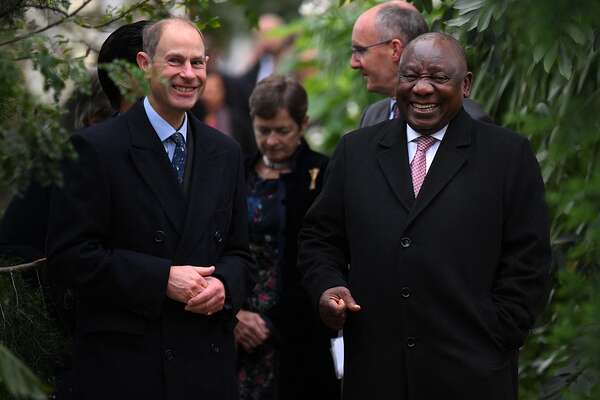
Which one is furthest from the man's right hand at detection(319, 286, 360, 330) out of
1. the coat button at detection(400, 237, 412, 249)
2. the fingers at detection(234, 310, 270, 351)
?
the fingers at detection(234, 310, 270, 351)

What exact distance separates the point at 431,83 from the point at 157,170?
1044 mm

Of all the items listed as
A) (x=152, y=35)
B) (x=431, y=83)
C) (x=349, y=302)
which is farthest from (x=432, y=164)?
(x=152, y=35)

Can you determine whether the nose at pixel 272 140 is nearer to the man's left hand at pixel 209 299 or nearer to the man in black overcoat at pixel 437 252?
the man in black overcoat at pixel 437 252

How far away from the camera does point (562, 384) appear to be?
5.46 meters

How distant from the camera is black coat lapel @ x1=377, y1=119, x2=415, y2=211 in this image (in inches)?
171

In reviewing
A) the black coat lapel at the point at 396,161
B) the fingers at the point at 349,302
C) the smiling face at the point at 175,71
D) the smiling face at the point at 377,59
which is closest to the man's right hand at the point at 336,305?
the fingers at the point at 349,302

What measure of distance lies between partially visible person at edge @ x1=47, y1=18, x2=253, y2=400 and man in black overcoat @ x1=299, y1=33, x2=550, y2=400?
0.47 m

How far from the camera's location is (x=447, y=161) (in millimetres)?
4348

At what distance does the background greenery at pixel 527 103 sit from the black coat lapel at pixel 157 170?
37cm

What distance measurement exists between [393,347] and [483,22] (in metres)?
1.47

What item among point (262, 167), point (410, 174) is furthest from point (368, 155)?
point (262, 167)

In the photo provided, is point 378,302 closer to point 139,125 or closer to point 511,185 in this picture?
point 511,185

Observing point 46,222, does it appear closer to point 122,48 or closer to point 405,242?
point 122,48

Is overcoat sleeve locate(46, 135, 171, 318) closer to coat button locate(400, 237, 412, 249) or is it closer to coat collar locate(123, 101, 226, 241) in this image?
coat collar locate(123, 101, 226, 241)
